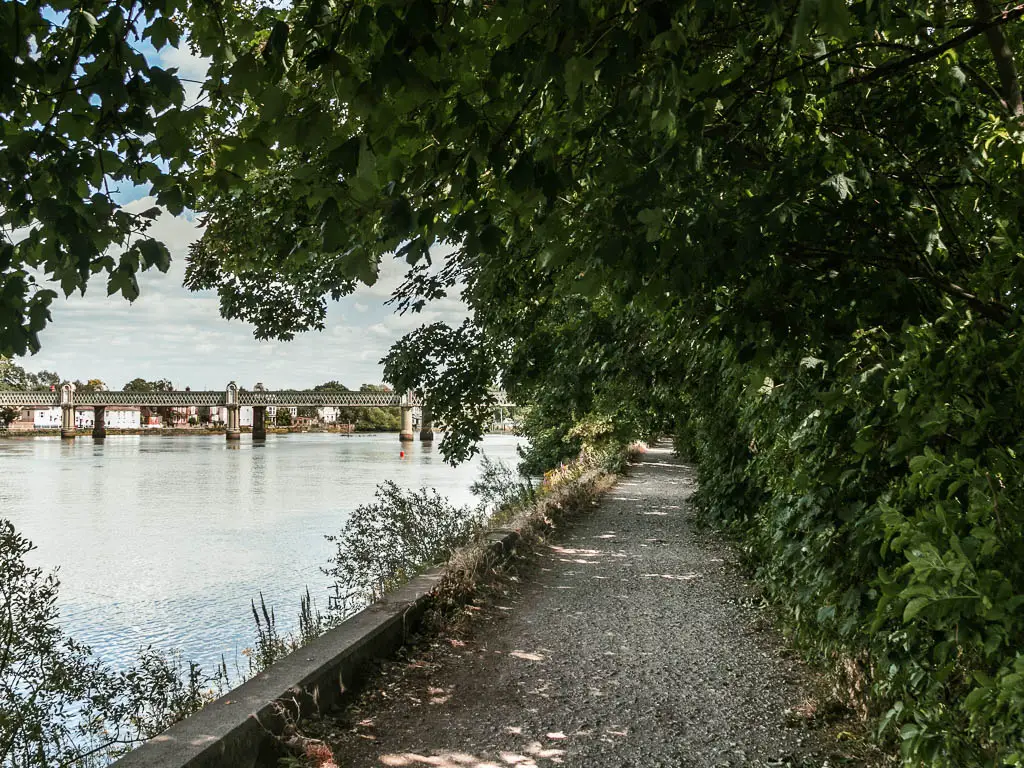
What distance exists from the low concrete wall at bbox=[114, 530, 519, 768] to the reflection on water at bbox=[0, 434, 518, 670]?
3081mm

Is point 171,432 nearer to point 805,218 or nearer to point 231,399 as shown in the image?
point 231,399

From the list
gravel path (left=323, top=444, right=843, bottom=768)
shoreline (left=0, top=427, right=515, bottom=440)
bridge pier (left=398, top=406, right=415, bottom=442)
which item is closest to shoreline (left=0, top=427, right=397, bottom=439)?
shoreline (left=0, top=427, right=515, bottom=440)

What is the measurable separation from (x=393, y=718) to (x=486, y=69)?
337cm

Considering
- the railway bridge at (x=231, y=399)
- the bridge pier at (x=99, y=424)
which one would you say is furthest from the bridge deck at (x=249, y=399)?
the bridge pier at (x=99, y=424)

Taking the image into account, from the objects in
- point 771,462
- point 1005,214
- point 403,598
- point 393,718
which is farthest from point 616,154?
point 403,598

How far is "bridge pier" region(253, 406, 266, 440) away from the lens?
3066 inches

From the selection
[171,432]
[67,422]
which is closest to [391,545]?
[67,422]

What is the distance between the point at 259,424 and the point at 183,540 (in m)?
64.2

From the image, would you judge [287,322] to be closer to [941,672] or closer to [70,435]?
[941,672]

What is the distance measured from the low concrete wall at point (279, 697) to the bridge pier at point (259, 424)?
75.9 meters

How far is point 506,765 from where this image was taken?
3713mm

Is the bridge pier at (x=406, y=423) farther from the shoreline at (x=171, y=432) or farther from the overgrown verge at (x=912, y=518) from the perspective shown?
the overgrown verge at (x=912, y=518)

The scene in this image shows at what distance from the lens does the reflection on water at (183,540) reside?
9539 millimetres

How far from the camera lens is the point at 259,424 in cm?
7788
